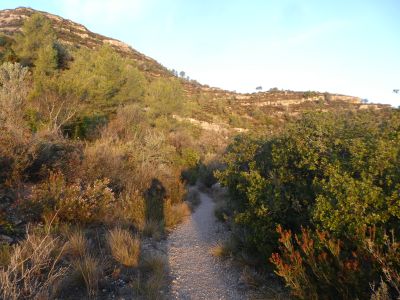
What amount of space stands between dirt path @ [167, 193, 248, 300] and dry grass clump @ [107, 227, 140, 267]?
71 cm

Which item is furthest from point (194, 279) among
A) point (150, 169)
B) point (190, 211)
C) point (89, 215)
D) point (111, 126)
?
point (111, 126)

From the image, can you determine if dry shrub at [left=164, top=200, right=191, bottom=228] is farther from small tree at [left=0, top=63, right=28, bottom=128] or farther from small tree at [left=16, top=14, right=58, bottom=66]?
small tree at [left=16, top=14, right=58, bottom=66]

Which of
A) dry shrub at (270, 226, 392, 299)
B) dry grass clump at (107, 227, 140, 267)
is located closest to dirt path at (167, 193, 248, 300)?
dry grass clump at (107, 227, 140, 267)

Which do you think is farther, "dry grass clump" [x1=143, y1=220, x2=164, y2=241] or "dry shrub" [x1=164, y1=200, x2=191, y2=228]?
"dry shrub" [x1=164, y1=200, x2=191, y2=228]

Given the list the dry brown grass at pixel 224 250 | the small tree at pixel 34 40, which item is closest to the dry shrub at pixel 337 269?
the dry brown grass at pixel 224 250

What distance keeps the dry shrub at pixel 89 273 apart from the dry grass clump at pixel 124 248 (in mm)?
613

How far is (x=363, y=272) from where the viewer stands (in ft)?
11.8

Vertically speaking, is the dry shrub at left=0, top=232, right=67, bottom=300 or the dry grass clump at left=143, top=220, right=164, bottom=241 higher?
the dry shrub at left=0, top=232, right=67, bottom=300

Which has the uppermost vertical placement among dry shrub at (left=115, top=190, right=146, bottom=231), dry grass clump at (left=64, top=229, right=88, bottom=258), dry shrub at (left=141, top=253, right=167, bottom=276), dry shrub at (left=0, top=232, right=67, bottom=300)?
dry shrub at (left=0, top=232, right=67, bottom=300)

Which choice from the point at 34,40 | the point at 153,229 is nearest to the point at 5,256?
the point at 153,229

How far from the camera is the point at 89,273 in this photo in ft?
14.7

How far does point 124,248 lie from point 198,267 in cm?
147

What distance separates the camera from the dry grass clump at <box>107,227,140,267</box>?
17.6 ft

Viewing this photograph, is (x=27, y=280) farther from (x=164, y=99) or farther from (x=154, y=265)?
(x=164, y=99)
